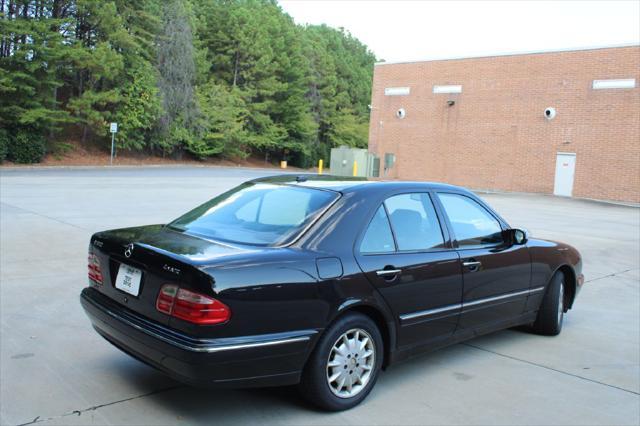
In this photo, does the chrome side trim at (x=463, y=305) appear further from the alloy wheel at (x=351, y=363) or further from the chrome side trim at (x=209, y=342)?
the chrome side trim at (x=209, y=342)

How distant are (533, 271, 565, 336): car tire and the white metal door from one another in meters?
27.2

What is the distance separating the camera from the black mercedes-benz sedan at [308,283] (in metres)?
3.32

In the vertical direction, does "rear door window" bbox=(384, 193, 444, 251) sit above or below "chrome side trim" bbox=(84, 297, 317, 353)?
above

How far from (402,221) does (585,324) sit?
3.20 metres

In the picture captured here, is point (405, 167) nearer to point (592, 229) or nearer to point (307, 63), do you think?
point (592, 229)

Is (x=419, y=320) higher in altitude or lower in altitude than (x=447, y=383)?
higher

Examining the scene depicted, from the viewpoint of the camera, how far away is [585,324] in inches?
249

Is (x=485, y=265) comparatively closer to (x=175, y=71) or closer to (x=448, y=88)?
(x=448, y=88)

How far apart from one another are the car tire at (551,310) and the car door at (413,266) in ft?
5.10

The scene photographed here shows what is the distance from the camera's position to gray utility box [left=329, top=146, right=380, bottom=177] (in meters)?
37.6

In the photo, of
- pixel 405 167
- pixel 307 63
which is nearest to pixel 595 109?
pixel 405 167

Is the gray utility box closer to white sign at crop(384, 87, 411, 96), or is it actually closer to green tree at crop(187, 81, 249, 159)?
white sign at crop(384, 87, 411, 96)

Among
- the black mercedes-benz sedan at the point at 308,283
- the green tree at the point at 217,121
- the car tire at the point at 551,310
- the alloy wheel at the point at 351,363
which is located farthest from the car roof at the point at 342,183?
the green tree at the point at 217,121

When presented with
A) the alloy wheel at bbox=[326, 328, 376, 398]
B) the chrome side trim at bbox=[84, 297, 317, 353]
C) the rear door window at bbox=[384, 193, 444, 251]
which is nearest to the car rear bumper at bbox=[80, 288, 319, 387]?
the chrome side trim at bbox=[84, 297, 317, 353]
